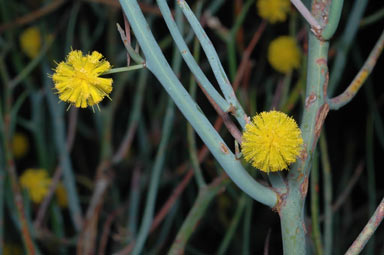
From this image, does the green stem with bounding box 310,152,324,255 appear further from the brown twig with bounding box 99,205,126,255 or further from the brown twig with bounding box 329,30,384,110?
the brown twig with bounding box 99,205,126,255

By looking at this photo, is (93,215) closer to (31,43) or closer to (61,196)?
Result: (61,196)

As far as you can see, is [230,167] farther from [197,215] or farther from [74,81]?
[197,215]

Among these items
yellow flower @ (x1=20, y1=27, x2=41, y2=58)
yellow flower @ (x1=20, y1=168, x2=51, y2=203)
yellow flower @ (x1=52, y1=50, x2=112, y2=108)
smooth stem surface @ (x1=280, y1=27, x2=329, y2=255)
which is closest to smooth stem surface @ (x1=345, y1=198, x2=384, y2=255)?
smooth stem surface @ (x1=280, y1=27, x2=329, y2=255)

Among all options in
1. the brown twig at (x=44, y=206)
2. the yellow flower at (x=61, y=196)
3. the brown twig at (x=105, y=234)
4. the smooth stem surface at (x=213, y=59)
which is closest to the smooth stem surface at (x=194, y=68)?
the smooth stem surface at (x=213, y=59)

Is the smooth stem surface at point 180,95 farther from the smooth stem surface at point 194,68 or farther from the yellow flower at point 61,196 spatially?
the yellow flower at point 61,196

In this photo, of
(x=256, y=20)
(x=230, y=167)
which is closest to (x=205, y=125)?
(x=230, y=167)

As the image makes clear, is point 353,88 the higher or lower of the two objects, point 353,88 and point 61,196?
the lower

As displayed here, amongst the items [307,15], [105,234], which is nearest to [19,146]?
[105,234]
